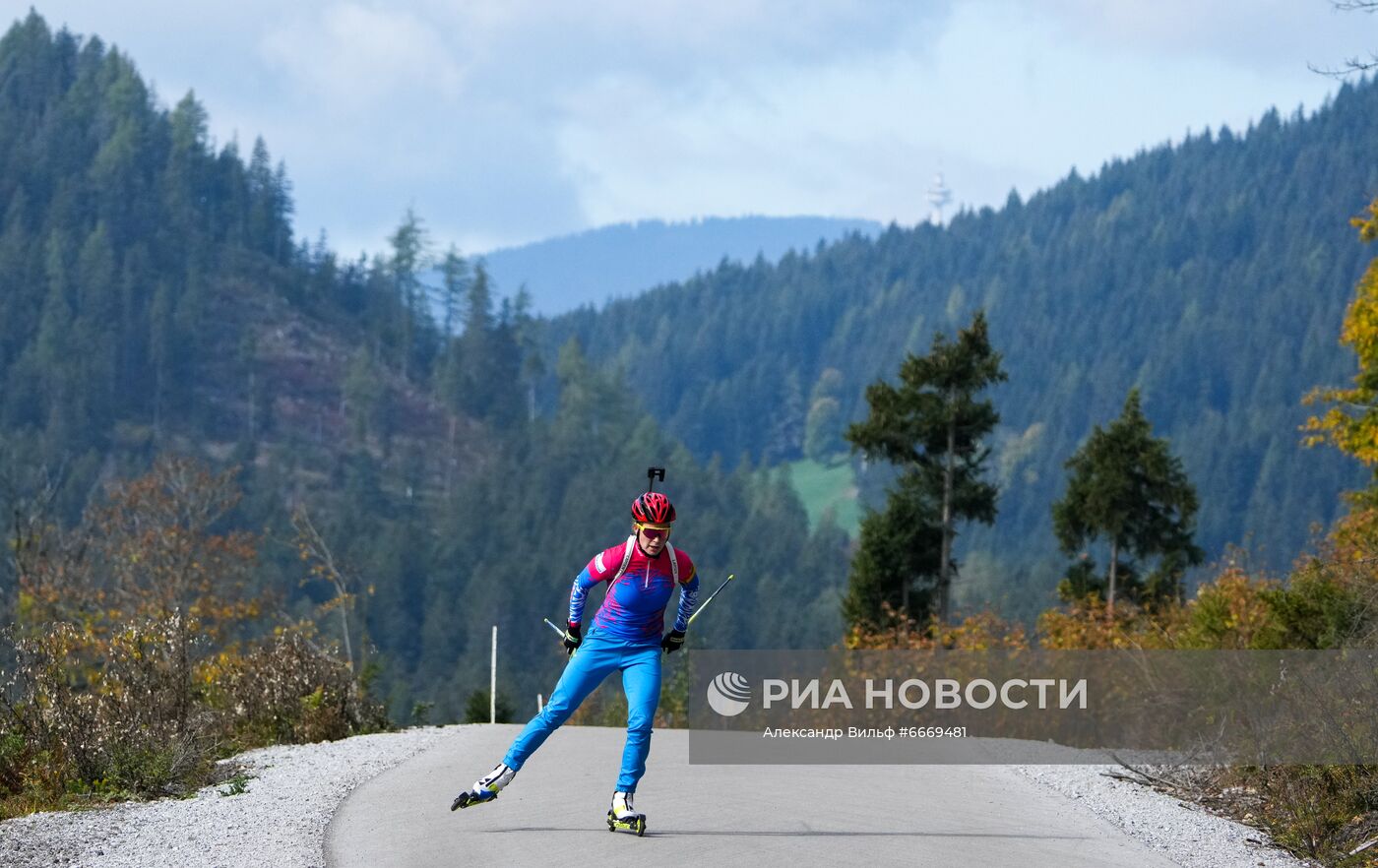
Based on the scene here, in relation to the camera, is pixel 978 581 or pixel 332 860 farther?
pixel 978 581

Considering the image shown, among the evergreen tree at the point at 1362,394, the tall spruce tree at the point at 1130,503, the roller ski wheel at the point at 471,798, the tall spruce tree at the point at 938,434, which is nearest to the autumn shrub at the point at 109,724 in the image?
the roller ski wheel at the point at 471,798

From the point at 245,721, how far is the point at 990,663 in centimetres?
1279

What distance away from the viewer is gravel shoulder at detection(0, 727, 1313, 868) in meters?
10.8

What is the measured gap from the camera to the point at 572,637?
1194cm

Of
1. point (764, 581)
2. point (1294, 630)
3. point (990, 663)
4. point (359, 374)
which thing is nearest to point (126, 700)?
point (1294, 630)

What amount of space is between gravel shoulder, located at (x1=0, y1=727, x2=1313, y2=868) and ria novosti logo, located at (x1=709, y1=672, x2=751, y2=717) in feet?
12.6

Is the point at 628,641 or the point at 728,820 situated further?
the point at 728,820

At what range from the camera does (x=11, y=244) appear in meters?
196

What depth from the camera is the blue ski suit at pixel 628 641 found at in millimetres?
11828

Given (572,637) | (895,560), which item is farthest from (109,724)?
(895,560)

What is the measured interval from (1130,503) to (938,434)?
676cm

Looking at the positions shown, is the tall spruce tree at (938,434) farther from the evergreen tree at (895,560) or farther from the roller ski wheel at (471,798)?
the roller ski wheel at (471,798)

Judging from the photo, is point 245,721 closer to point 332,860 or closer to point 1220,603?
point 332,860

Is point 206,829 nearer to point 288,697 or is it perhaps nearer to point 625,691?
point 625,691
